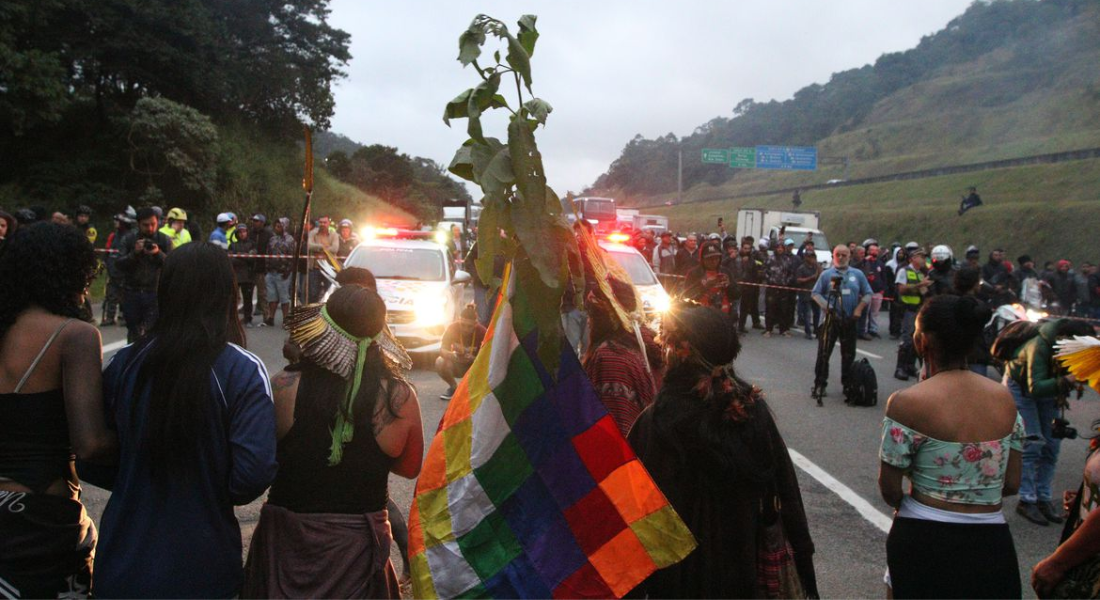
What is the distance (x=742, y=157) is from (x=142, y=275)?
156 feet

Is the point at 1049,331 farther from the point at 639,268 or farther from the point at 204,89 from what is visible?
the point at 204,89

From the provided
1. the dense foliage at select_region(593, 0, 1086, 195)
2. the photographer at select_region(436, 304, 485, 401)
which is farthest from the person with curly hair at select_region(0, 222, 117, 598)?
the dense foliage at select_region(593, 0, 1086, 195)

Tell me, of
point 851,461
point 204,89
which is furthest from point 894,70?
point 851,461

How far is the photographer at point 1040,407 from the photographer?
18.7 feet

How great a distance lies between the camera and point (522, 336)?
259 cm

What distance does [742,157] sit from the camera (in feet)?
172

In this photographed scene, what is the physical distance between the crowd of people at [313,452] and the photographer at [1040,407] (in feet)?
9.65

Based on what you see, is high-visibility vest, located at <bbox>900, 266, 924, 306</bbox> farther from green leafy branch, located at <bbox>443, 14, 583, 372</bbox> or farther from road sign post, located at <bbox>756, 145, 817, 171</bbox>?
road sign post, located at <bbox>756, 145, 817, 171</bbox>

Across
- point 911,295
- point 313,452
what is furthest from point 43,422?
point 911,295

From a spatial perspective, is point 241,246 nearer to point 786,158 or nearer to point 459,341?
point 459,341

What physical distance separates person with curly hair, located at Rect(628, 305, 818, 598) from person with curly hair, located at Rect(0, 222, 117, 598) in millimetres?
1765

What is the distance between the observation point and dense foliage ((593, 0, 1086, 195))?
8662cm

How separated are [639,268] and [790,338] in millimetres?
5843

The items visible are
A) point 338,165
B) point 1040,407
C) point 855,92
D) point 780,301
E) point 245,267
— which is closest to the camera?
point 1040,407
